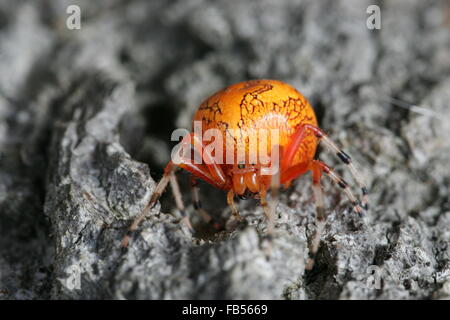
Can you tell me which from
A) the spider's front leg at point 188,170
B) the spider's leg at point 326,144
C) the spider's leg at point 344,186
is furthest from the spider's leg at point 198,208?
the spider's leg at point 344,186

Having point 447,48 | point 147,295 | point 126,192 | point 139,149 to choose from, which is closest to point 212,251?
point 147,295

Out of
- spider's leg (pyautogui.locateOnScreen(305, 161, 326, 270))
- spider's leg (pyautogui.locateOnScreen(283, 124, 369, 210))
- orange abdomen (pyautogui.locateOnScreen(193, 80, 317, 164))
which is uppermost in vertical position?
orange abdomen (pyautogui.locateOnScreen(193, 80, 317, 164))

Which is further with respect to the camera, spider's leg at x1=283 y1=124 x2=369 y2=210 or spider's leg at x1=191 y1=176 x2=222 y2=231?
spider's leg at x1=191 y1=176 x2=222 y2=231

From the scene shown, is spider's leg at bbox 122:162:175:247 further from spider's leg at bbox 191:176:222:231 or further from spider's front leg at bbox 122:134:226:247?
spider's leg at bbox 191:176:222:231

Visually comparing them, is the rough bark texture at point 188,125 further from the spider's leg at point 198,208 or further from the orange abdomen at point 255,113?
the orange abdomen at point 255,113

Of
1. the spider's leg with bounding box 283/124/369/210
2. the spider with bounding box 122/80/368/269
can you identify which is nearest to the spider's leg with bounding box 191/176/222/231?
the spider with bounding box 122/80/368/269

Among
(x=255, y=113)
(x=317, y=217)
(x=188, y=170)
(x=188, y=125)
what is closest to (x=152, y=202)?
(x=188, y=170)

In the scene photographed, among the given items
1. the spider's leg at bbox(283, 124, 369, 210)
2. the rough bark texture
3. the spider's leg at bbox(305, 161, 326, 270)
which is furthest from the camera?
the spider's leg at bbox(283, 124, 369, 210)
